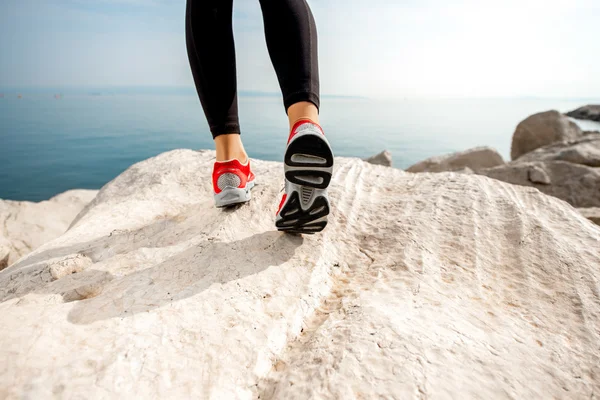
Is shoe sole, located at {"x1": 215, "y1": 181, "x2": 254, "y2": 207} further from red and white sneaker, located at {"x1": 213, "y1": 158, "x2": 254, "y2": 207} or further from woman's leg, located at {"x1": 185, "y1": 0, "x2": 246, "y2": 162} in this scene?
woman's leg, located at {"x1": 185, "y1": 0, "x2": 246, "y2": 162}

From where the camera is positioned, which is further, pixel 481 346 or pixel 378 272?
pixel 378 272

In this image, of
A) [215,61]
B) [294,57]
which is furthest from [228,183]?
[294,57]

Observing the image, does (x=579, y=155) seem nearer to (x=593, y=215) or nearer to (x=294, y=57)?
(x=593, y=215)

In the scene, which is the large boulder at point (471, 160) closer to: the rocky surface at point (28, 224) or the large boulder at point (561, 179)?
the large boulder at point (561, 179)

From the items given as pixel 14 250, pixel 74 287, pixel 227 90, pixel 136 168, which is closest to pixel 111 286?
pixel 74 287

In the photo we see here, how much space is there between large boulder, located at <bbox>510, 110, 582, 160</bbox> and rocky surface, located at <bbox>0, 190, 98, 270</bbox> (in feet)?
25.2

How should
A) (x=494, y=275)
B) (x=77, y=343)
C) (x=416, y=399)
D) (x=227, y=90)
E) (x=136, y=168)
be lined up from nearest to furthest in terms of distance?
(x=416, y=399) < (x=77, y=343) < (x=494, y=275) < (x=227, y=90) < (x=136, y=168)

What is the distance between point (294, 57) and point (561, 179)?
11.5 ft

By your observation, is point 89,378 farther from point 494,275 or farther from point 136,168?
point 136,168

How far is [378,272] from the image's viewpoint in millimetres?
1192

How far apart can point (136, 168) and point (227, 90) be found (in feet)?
5.41

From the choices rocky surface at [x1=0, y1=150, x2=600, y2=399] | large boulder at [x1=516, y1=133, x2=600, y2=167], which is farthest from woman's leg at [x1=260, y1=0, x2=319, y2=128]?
large boulder at [x1=516, y1=133, x2=600, y2=167]

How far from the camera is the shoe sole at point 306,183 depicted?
109 centimetres

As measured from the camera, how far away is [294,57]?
3.79 feet
